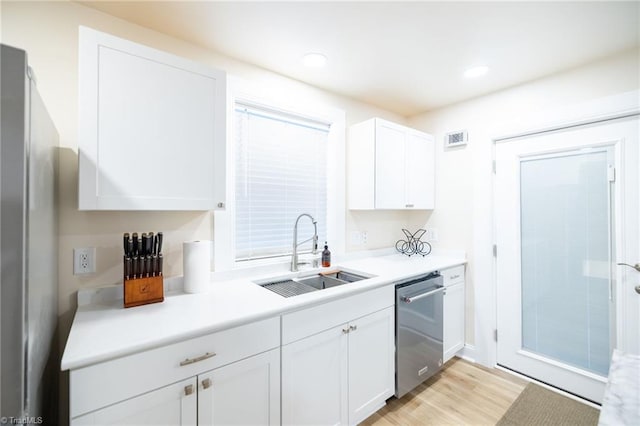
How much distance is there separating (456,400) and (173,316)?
208cm

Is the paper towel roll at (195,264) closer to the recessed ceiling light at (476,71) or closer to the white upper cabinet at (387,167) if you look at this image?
the white upper cabinet at (387,167)

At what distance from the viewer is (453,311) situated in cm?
249

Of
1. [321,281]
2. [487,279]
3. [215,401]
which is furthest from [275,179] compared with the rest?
[487,279]

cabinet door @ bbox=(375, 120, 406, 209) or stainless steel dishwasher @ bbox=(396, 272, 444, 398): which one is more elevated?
cabinet door @ bbox=(375, 120, 406, 209)

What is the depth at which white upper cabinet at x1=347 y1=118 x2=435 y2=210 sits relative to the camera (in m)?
2.40

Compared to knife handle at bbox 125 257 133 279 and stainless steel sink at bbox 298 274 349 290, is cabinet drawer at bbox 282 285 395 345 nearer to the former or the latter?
stainless steel sink at bbox 298 274 349 290

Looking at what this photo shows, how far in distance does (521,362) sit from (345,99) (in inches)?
110

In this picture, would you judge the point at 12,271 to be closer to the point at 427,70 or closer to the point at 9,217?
the point at 9,217

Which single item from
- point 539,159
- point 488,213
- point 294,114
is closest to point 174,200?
point 294,114

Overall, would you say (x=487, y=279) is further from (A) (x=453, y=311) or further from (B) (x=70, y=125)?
(B) (x=70, y=125)

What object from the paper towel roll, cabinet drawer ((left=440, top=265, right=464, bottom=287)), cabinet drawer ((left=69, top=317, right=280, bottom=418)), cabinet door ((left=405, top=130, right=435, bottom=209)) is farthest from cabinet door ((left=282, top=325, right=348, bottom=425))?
cabinet door ((left=405, top=130, right=435, bottom=209))

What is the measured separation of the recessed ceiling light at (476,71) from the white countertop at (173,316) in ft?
5.57

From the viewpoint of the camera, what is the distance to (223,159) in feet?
4.99

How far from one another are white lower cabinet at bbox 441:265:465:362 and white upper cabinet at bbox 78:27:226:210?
2.07 metres
